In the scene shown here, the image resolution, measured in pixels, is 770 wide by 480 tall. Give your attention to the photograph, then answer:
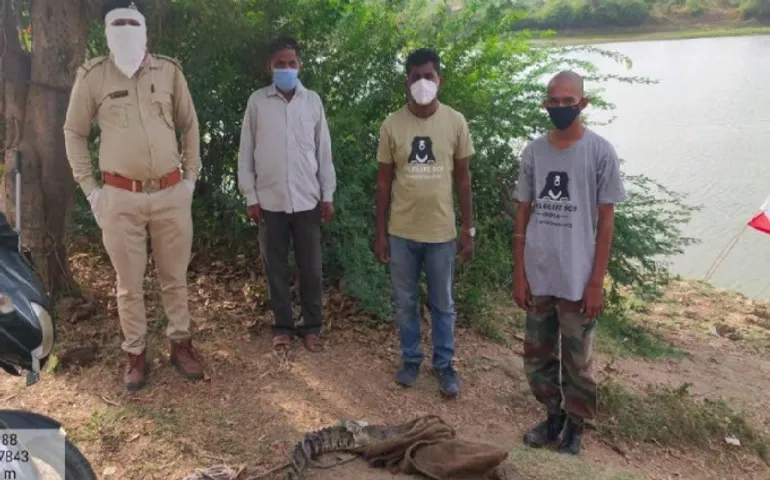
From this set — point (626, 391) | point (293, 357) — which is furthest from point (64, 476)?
point (626, 391)

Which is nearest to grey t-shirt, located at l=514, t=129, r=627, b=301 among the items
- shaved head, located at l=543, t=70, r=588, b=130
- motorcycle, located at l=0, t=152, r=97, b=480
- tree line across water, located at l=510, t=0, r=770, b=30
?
shaved head, located at l=543, t=70, r=588, b=130

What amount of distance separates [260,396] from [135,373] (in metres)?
0.68

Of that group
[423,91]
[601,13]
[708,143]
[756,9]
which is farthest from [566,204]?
[756,9]

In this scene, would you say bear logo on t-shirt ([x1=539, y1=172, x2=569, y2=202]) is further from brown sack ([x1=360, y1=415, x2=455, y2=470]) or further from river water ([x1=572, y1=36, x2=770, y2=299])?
river water ([x1=572, y1=36, x2=770, y2=299])

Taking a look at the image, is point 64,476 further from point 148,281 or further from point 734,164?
point 734,164

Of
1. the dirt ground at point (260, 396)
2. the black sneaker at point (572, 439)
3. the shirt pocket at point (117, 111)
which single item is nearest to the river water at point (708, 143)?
the dirt ground at point (260, 396)

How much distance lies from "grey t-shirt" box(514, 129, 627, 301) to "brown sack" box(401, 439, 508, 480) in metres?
0.78

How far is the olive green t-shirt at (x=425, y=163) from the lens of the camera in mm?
3578

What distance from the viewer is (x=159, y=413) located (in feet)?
11.5

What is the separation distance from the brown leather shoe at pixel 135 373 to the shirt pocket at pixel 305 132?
144 centimetres

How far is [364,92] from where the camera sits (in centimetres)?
513

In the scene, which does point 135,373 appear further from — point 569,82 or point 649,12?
point 649,12

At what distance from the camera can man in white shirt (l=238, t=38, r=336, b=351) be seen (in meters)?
3.84

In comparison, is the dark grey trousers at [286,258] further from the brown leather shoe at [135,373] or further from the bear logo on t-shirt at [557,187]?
the bear logo on t-shirt at [557,187]
